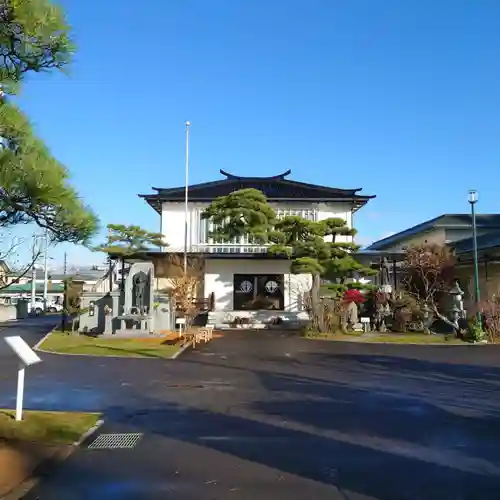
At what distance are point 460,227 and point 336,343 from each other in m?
20.6

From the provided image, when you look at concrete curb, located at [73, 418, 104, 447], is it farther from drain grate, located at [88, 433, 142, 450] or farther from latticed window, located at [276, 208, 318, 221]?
latticed window, located at [276, 208, 318, 221]

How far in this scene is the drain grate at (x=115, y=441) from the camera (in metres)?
6.51

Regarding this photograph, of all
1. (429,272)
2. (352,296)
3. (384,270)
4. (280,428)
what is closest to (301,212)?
(384,270)

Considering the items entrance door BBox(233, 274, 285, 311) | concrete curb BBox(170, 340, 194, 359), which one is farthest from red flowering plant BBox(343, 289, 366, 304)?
concrete curb BBox(170, 340, 194, 359)

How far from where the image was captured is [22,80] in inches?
244

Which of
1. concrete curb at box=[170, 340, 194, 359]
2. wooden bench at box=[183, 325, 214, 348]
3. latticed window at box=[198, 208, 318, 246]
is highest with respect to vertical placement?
latticed window at box=[198, 208, 318, 246]

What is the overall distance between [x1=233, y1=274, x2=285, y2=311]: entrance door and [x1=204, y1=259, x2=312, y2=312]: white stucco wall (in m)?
0.28

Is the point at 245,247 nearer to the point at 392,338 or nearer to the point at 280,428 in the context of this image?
the point at 392,338

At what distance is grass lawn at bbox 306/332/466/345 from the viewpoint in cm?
2127

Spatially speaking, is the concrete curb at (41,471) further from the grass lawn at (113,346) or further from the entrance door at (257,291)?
the entrance door at (257,291)

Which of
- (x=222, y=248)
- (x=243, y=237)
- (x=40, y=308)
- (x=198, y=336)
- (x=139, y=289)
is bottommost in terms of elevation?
(x=198, y=336)

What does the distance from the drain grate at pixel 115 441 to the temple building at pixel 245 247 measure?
22.2 metres

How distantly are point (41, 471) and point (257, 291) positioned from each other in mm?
25156

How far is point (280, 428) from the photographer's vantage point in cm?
745
